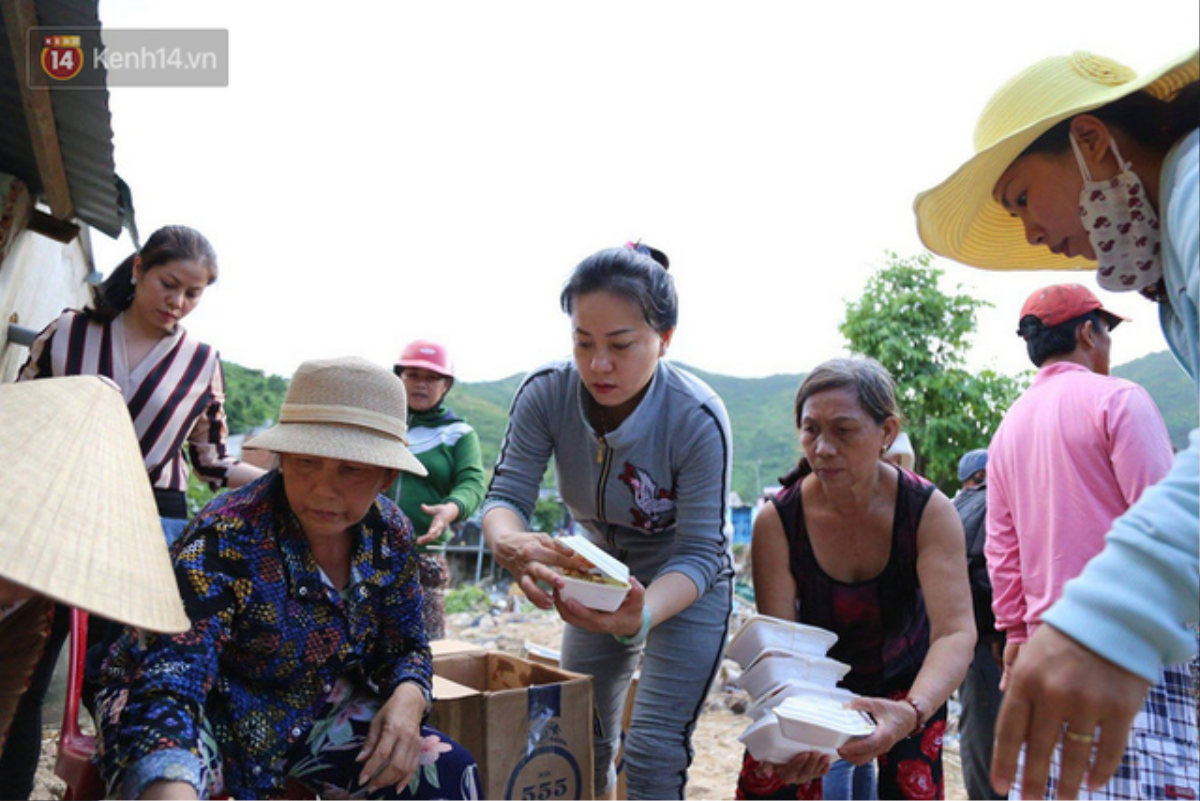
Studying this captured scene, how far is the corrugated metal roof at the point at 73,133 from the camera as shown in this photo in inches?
111

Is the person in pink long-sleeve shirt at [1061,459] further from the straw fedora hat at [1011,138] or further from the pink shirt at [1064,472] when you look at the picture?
the straw fedora hat at [1011,138]

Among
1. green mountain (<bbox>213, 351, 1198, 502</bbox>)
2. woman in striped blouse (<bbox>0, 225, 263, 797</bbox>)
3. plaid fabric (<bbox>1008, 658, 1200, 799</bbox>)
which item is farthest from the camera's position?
green mountain (<bbox>213, 351, 1198, 502</bbox>)

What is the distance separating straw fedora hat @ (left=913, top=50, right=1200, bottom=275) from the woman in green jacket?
8.45 feet

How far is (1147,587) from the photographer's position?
3.03ft

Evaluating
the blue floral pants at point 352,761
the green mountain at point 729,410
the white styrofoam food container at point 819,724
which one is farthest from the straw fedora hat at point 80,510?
the green mountain at point 729,410

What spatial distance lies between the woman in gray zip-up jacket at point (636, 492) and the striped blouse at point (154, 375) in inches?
47.8

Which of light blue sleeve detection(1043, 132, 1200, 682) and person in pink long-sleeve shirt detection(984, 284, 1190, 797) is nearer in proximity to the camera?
light blue sleeve detection(1043, 132, 1200, 682)

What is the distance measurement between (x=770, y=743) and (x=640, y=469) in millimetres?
856

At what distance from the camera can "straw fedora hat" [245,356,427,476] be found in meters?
1.93

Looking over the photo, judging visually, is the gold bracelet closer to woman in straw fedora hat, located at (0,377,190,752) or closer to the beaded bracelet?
the beaded bracelet

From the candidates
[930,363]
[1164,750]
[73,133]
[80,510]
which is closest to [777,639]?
[1164,750]

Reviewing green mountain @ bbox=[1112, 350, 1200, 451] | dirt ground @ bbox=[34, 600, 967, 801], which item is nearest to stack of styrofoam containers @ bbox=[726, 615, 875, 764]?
green mountain @ bbox=[1112, 350, 1200, 451]

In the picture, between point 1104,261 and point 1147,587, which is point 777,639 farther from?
point 1147,587

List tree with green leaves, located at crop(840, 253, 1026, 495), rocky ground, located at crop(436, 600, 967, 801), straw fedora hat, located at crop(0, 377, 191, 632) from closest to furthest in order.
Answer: straw fedora hat, located at crop(0, 377, 191, 632), rocky ground, located at crop(436, 600, 967, 801), tree with green leaves, located at crop(840, 253, 1026, 495)
